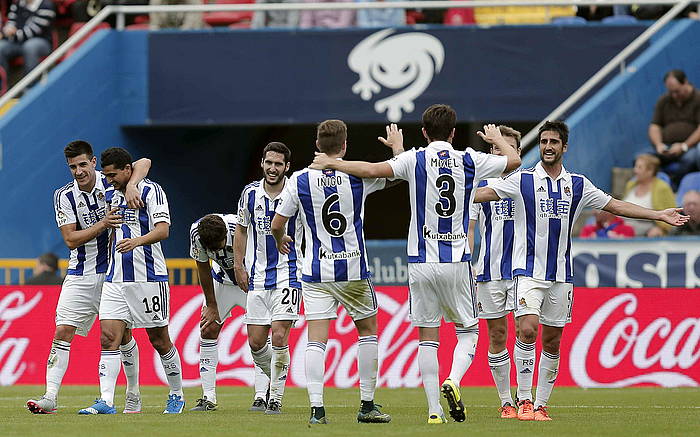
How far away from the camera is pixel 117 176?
37.5 ft

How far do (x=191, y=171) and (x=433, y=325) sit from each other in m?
13.0

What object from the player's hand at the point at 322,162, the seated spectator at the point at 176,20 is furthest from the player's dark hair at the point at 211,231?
the seated spectator at the point at 176,20

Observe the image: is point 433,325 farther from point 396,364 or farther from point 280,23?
point 280,23

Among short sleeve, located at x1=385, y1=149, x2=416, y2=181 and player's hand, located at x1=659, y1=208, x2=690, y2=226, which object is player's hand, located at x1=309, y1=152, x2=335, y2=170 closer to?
short sleeve, located at x1=385, y1=149, x2=416, y2=181

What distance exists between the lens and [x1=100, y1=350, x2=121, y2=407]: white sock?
1143 centimetres

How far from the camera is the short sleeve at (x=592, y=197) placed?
1096 cm

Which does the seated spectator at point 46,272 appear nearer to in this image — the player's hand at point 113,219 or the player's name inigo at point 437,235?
the player's hand at point 113,219

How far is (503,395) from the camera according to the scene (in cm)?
1139

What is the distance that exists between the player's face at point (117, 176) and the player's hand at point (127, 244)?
1.48 feet

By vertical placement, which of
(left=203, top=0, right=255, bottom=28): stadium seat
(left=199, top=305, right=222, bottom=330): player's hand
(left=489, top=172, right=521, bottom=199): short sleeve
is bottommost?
(left=199, top=305, right=222, bottom=330): player's hand

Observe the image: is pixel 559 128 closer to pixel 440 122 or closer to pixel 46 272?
pixel 440 122

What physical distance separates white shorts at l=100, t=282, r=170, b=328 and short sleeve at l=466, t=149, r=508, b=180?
10.3 feet

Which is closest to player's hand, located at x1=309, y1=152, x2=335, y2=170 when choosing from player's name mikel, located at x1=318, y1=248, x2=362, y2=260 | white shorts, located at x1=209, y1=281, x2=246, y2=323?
player's name mikel, located at x1=318, y1=248, x2=362, y2=260

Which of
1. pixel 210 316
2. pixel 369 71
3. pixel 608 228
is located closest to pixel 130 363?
pixel 210 316
